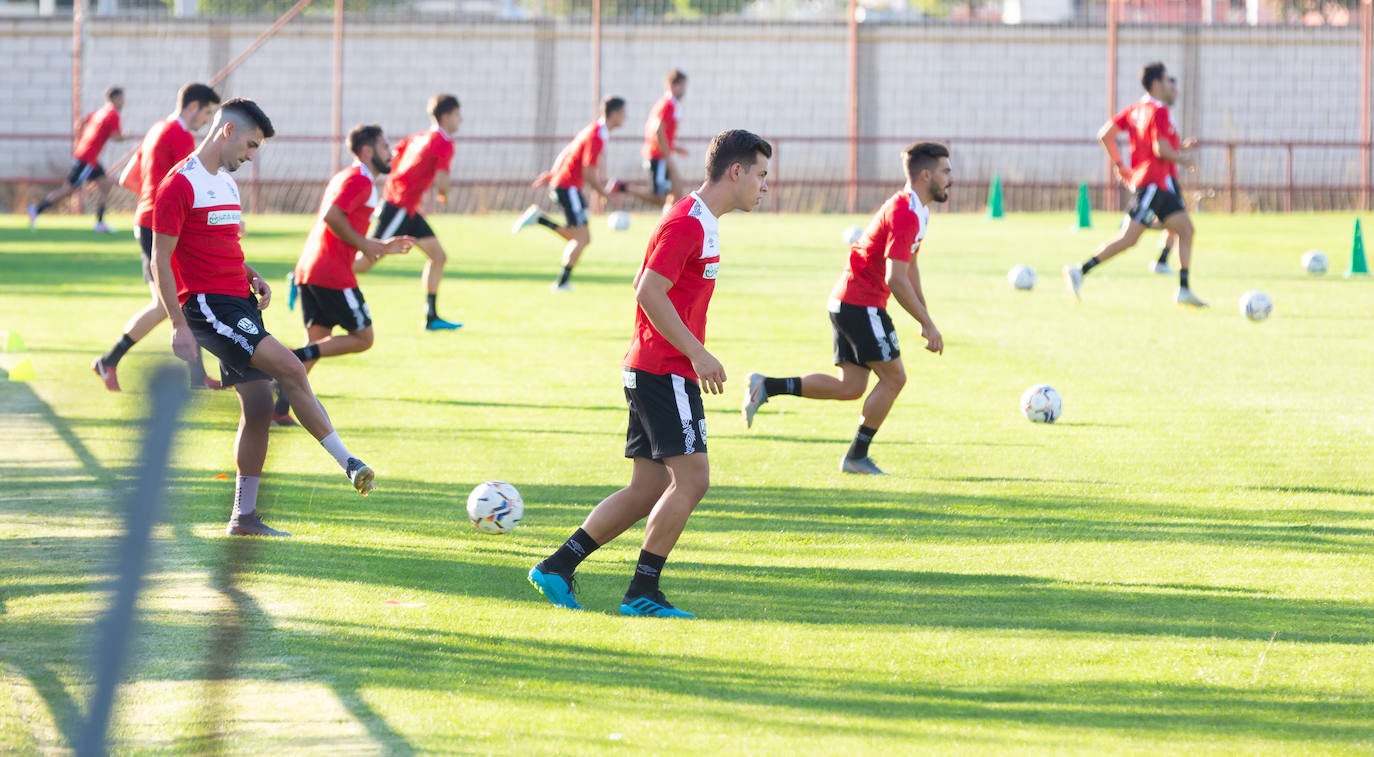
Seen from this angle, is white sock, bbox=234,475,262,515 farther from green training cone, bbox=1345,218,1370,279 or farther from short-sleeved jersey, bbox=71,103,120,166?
short-sleeved jersey, bbox=71,103,120,166

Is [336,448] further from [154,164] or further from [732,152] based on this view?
[154,164]

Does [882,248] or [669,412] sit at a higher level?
[882,248]

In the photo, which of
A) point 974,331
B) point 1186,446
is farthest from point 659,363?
point 974,331

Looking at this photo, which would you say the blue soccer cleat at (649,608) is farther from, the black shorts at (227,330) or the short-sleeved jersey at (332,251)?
the short-sleeved jersey at (332,251)

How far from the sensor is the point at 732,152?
627 centimetres

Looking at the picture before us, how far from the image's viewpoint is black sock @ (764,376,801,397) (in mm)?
9305

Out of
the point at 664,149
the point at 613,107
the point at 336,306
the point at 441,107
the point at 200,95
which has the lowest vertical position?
the point at 336,306

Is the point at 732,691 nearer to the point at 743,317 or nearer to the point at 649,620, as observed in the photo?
the point at 649,620

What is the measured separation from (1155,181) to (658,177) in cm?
822

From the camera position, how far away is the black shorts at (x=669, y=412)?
6215 millimetres

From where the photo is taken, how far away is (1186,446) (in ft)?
33.1

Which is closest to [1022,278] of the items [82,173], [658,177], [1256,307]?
[1256,307]

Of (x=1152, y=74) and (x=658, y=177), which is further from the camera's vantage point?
(x=658, y=177)

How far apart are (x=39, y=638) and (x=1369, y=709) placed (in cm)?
432
